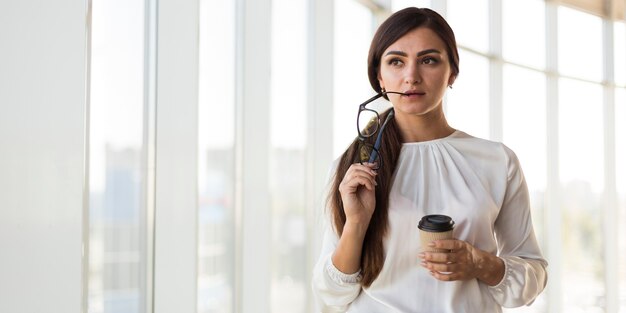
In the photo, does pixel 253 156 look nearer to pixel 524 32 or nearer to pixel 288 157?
pixel 288 157

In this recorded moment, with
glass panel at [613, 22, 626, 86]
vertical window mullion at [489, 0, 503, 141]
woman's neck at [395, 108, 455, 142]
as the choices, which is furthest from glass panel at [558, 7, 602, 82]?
woman's neck at [395, 108, 455, 142]

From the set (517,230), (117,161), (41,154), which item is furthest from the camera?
(117,161)

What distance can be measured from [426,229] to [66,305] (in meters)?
1.50

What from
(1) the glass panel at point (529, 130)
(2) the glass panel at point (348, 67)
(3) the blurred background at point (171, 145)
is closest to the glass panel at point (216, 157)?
(3) the blurred background at point (171, 145)

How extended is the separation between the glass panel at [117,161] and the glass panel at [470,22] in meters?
4.12

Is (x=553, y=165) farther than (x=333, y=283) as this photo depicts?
Yes

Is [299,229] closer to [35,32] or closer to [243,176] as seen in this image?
[243,176]

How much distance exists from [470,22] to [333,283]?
18.2 feet

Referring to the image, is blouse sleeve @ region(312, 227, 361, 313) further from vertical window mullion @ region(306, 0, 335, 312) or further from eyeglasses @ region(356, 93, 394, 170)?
vertical window mullion @ region(306, 0, 335, 312)

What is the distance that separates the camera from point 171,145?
285cm

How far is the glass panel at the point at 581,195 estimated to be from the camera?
7266 millimetres

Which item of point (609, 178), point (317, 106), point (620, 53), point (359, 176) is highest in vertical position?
point (620, 53)

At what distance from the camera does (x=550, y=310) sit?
23.0ft

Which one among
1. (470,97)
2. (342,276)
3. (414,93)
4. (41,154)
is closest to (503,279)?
(342,276)
